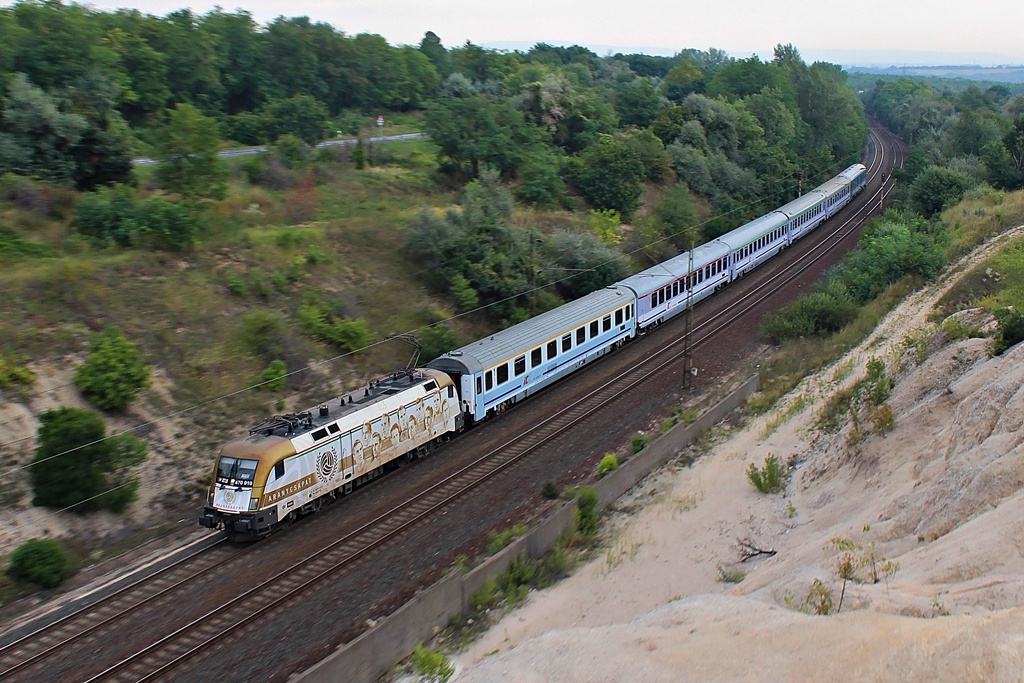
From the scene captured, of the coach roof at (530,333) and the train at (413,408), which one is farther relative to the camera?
the coach roof at (530,333)

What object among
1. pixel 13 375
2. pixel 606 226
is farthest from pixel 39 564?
pixel 606 226

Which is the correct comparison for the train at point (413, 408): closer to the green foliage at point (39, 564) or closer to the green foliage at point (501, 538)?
the green foliage at point (39, 564)

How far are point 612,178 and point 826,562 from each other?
4349 cm

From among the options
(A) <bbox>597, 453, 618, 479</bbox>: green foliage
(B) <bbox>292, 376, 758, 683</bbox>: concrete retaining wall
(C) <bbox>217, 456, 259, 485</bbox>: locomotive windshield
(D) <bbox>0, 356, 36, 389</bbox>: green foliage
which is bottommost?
(A) <bbox>597, 453, 618, 479</bbox>: green foliage

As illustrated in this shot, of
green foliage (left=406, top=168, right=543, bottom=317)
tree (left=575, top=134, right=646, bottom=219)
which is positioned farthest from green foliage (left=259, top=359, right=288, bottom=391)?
tree (left=575, top=134, right=646, bottom=219)

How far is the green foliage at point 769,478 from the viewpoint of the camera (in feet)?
61.4

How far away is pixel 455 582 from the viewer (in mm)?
14984

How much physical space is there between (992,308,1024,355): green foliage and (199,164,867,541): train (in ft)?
45.1

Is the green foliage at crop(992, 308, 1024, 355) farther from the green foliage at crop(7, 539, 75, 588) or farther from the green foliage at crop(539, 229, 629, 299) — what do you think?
the green foliage at crop(7, 539, 75, 588)

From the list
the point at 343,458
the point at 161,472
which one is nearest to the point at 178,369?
the point at 161,472

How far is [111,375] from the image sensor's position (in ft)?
70.8

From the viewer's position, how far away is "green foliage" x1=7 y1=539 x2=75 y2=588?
16.7 meters

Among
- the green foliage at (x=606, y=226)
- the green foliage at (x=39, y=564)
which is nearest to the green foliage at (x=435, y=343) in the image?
the green foliage at (x=39, y=564)

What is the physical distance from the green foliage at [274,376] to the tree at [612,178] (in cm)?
3272
